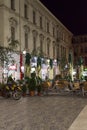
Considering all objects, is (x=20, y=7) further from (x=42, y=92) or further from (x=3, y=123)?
(x=3, y=123)

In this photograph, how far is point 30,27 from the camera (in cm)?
4100

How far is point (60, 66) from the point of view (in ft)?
171

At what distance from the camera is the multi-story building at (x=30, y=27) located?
112 feet

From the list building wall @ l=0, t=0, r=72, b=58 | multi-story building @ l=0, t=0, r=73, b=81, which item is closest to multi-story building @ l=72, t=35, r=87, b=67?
building wall @ l=0, t=0, r=72, b=58

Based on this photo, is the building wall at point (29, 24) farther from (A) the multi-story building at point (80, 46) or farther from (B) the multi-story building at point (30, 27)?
(A) the multi-story building at point (80, 46)

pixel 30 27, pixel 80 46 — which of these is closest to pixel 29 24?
pixel 30 27

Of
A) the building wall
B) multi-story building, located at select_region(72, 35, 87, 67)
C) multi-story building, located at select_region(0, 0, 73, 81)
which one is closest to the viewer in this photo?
the building wall

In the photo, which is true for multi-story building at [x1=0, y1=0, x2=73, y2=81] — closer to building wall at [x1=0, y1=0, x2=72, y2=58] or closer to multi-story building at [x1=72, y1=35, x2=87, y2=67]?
building wall at [x1=0, y1=0, x2=72, y2=58]

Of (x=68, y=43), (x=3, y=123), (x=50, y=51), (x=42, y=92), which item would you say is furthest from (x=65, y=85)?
(x=68, y=43)

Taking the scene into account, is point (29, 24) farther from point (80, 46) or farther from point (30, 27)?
point (80, 46)

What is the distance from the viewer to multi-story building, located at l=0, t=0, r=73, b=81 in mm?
34225

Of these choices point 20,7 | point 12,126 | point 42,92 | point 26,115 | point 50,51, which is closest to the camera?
point 12,126

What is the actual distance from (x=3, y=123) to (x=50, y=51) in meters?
40.2

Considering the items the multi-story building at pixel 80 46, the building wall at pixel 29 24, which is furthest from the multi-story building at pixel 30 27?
the multi-story building at pixel 80 46
